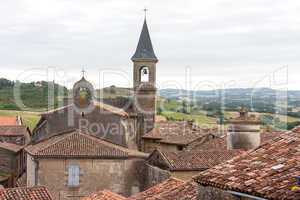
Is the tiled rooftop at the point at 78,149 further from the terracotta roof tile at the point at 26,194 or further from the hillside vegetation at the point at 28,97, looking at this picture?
the hillside vegetation at the point at 28,97

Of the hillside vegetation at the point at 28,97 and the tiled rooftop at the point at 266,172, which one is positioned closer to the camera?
the tiled rooftop at the point at 266,172

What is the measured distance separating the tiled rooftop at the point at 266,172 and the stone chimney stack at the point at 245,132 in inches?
260

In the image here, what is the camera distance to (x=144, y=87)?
42.0 metres

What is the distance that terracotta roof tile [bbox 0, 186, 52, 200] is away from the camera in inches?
739

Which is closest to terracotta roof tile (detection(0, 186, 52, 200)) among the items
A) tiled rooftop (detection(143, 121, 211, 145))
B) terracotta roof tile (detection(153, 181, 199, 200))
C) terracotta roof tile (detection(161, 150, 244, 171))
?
terracotta roof tile (detection(153, 181, 199, 200))

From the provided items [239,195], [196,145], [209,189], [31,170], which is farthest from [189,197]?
[196,145]

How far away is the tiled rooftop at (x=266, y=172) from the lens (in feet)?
25.4

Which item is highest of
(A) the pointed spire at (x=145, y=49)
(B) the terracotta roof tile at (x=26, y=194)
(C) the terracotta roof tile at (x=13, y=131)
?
(A) the pointed spire at (x=145, y=49)

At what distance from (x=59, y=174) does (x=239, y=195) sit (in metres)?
22.7

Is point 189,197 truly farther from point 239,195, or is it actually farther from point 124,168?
point 124,168

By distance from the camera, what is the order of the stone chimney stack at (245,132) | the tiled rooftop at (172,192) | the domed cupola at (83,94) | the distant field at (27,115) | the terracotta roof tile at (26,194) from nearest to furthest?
the tiled rooftop at (172,192), the stone chimney stack at (245,132), the terracotta roof tile at (26,194), the domed cupola at (83,94), the distant field at (27,115)

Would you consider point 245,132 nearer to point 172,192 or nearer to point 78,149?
point 172,192

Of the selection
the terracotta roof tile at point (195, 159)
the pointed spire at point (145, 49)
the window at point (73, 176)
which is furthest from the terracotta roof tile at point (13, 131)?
the terracotta roof tile at point (195, 159)

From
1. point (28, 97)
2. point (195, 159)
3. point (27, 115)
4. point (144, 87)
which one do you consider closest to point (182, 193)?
point (195, 159)
